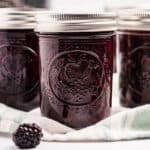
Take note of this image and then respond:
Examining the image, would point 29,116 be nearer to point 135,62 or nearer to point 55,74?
point 55,74

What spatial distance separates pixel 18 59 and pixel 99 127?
0.59 feet

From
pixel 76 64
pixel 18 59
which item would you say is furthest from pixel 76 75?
pixel 18 59

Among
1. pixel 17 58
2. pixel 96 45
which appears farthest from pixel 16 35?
pixel 96 45

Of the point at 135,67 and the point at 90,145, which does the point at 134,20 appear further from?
the point at 90,145

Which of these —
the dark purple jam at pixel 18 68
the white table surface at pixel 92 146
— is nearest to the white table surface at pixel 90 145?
the white table surface at pixel 92 146

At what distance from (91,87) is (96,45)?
0.06 meters

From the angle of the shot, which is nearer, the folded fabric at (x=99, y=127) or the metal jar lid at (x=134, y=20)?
the folded fabric at (x=99, y=127)

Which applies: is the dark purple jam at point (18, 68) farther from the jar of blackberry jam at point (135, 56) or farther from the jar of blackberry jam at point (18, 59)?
the jar of blackberry jam at point (135, 56)

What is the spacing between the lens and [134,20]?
81 cm

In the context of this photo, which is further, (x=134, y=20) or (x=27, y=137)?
(x=134, y=20)

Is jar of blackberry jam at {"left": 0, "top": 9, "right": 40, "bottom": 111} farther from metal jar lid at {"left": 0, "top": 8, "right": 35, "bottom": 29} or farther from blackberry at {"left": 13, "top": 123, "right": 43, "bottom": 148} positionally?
blackberry at {"left": 13, "top": 123, "right": 43, "bottom": 148}

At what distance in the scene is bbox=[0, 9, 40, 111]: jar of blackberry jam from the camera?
31.3 inches

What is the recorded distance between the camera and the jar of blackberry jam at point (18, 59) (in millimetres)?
794

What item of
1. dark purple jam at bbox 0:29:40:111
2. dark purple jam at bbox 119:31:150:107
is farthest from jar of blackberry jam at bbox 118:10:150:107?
dark purple jam at bbox 0:29:40:111
